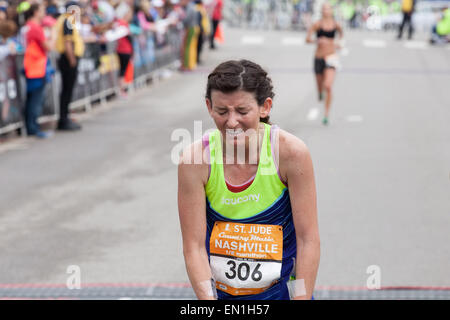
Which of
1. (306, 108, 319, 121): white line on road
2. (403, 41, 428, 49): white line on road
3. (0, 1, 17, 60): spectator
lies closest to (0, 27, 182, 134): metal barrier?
(0, 1, 17, 60): spectator

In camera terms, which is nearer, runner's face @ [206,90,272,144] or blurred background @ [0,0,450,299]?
runner's face @ [206,90,272,144]

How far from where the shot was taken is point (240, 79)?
250 centimetres

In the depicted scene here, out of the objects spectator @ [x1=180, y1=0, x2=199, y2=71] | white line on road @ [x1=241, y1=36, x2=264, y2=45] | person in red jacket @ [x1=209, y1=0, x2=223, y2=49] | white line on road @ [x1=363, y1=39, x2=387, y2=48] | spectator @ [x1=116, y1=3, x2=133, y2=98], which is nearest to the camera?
spectator @ [x1=116, y1=3, x2=133, y2=98]

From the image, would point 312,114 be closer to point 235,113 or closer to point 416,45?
point 235,113

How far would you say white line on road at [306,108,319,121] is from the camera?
1318 centimetres

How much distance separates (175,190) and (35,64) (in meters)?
4.12

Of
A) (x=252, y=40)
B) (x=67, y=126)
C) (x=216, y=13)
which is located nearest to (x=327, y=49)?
(x=67, y=126)

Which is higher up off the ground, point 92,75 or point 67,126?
point 92,75

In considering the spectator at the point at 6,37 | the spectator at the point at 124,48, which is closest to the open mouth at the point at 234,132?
the spectator at the point at 6,37

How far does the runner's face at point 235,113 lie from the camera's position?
8.25 ft

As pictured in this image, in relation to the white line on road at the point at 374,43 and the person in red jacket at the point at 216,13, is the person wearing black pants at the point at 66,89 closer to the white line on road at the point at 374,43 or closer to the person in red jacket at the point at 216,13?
the person in red jacket at the point at 216,13

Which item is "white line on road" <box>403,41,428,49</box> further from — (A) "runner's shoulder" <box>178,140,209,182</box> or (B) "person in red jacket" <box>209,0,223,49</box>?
(A) "runner's shoulder" <box>178,140,209,182</box>

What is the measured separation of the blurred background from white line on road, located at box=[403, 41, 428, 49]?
10.7ft

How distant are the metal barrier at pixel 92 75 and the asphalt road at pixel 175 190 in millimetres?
404
